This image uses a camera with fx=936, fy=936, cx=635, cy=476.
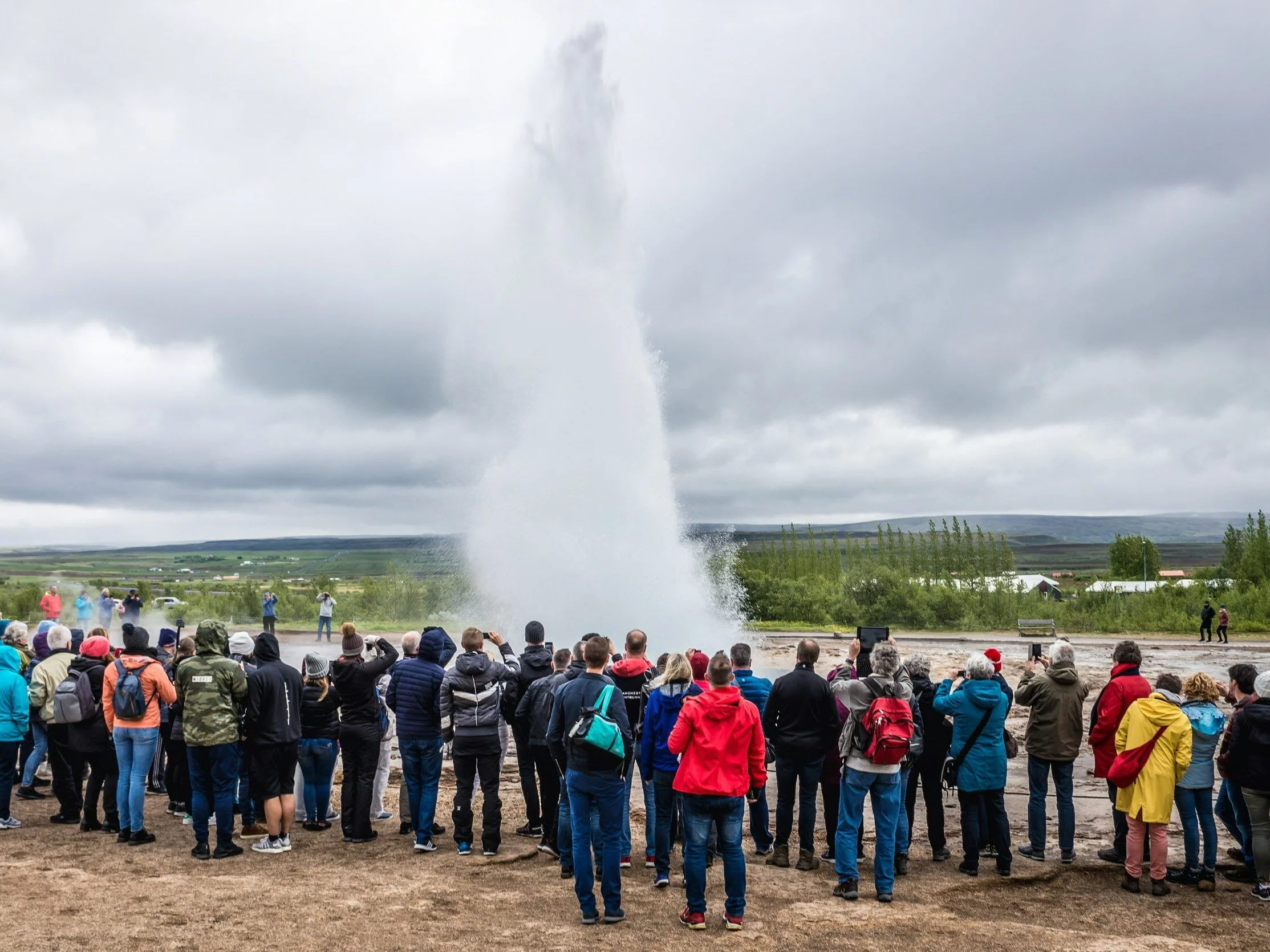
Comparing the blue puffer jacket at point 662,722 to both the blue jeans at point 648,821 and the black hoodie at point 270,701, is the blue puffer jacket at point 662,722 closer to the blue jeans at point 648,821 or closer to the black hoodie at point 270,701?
the blue jeans at point 648,821


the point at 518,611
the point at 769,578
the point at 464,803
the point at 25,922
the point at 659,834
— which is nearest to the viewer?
the point at 25,922

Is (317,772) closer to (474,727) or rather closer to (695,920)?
(474,727)

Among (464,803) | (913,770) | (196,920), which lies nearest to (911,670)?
(913,770)

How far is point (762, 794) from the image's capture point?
8.43 m

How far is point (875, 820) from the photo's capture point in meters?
7.19

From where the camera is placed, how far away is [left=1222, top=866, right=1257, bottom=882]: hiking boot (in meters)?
7.75

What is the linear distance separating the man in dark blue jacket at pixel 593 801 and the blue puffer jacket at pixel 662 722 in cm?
54

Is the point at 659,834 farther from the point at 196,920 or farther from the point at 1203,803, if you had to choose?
the point at 1203,803

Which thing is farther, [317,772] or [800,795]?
[317,772]

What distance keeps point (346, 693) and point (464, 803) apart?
4.95 ft

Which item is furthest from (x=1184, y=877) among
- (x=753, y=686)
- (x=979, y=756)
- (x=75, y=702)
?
(x=75, y=702)

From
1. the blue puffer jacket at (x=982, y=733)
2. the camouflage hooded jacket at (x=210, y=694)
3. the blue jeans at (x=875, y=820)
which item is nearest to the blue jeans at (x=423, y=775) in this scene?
the camouflage hooded jacket at (x=210, y=694)

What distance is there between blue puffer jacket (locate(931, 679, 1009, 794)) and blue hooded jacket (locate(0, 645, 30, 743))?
862 centimetres

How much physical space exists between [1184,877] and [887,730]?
3091mm
